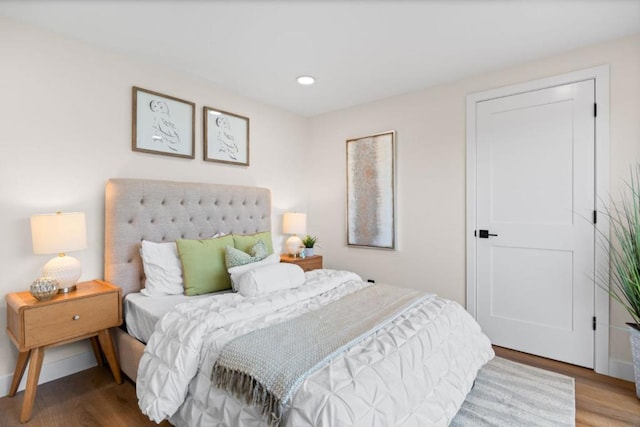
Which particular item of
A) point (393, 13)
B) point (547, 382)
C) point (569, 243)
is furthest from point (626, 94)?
point (547, 382)

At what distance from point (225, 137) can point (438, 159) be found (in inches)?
85.3

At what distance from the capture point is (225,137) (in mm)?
3195

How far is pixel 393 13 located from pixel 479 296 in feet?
8.01

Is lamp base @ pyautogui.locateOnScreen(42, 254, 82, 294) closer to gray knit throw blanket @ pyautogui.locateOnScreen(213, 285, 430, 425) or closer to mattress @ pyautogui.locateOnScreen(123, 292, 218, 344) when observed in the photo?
mattress @ pyautogui.locateOnScreen(123, 292, 218, 344)

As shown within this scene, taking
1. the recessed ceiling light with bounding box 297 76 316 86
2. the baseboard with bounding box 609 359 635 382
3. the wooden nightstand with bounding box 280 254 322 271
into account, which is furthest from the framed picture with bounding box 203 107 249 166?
the baseboard with bounding box 609 359 635 382

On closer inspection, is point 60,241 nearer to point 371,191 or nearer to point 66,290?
point 66,290

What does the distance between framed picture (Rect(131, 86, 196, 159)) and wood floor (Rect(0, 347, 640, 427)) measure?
1.77 meters

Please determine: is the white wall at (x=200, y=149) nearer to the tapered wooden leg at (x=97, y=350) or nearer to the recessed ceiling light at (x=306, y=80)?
the tapered wooden leg at (x=97, y=350)

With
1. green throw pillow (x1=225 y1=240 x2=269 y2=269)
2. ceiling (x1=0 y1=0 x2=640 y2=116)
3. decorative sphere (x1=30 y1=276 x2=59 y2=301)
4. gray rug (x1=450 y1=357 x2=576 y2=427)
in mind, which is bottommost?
gray rug (x1=450 y1=357 x2=576 y2=427)

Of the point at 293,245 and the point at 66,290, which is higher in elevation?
the point at 293,245

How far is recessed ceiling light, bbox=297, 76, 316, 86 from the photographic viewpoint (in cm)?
289

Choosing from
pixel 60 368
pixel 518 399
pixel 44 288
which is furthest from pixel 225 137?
pixel 518 399

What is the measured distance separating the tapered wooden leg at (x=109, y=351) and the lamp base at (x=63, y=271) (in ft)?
1.21

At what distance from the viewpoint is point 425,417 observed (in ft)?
4.34
